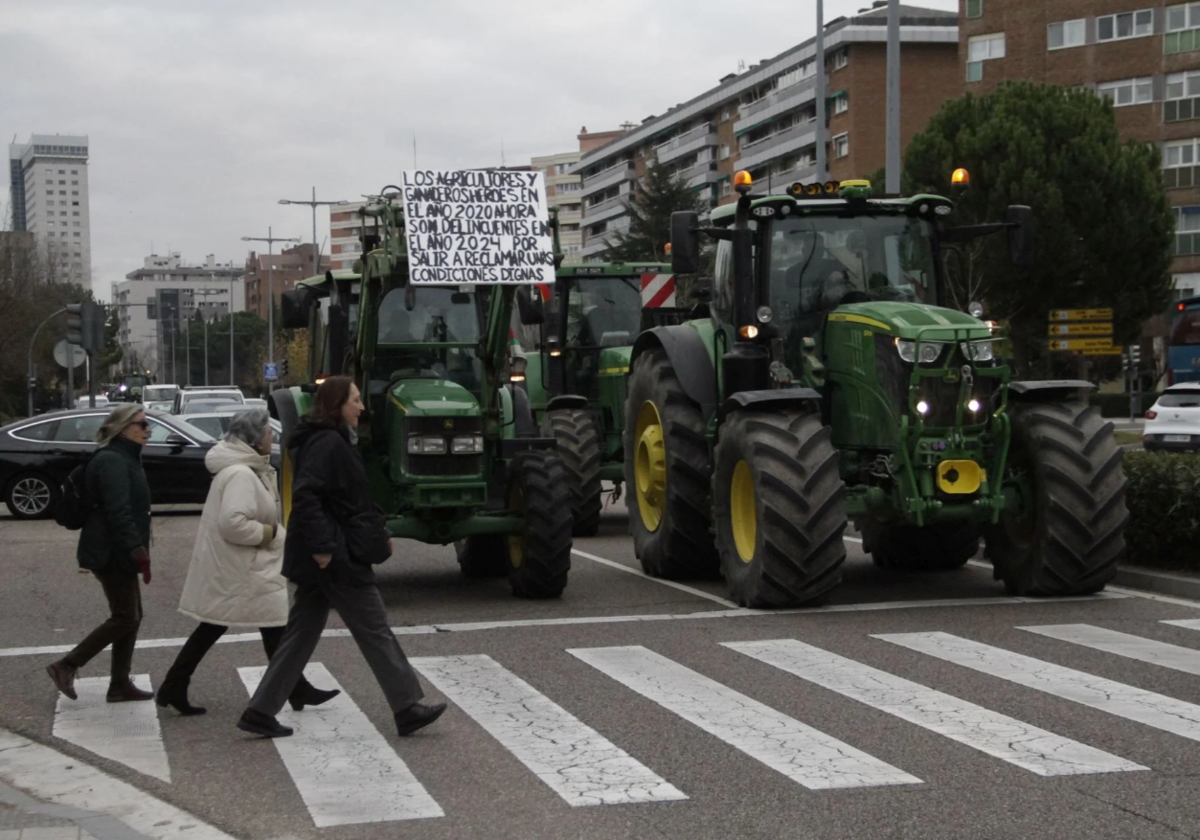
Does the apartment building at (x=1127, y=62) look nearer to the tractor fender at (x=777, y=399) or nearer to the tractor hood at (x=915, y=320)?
the tractor hood at (x=915, y=320)

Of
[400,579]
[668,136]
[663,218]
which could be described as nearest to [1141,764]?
[400,579]

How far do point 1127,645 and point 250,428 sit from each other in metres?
5.55

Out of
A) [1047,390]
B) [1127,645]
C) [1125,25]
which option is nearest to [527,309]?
[1047,390]

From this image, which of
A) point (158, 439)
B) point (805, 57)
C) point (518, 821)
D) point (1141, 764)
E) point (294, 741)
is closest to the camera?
point (518, 821)

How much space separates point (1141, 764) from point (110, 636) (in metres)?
5.37

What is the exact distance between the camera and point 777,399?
11.9m

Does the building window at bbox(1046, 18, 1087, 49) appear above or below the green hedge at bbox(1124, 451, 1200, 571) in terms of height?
above

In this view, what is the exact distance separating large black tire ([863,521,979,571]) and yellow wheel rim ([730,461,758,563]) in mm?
1888

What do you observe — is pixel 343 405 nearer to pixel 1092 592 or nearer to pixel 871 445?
pixel 871 445

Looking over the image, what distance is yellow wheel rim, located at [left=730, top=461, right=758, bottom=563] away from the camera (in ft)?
40.4

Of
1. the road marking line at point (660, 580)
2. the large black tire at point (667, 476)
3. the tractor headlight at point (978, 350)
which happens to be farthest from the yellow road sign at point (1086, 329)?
the tractor headlight at point (978, 350)

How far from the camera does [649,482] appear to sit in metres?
14.5

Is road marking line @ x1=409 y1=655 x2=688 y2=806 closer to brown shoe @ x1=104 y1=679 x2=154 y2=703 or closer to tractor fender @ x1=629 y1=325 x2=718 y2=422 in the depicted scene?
brown shoe @ x1=104 y1=679 x2=154 y2=703

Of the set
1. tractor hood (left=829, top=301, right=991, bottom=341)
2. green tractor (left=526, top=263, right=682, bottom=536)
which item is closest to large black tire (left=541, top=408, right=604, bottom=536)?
green tractor (left=526, top=263, right=682, bottom=536)
